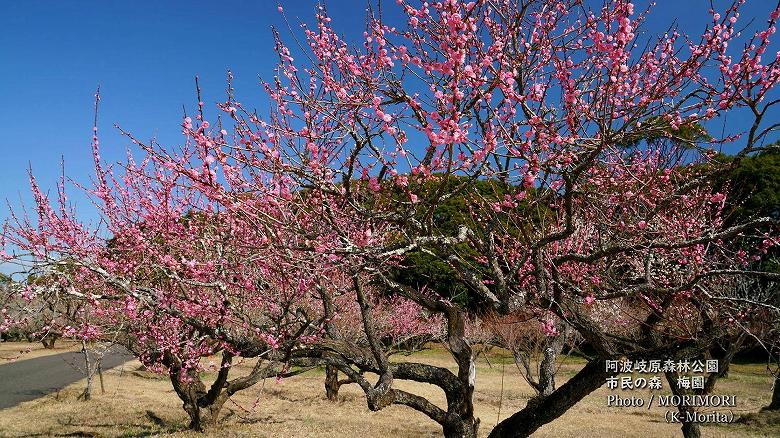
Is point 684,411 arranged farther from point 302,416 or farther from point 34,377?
point 34,377

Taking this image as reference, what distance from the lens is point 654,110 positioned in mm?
3203

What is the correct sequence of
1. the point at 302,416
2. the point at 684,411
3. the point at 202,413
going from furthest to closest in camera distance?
the point at 302,416 < the point at 202,413 < the point at 684,411

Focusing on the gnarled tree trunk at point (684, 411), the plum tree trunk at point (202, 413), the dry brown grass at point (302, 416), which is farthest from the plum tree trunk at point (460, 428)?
the plum tree trunk at point (202, 413)

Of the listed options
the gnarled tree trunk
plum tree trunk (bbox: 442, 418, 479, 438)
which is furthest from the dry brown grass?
plum tree trunk (bbox: 442, 418, 479, 438)

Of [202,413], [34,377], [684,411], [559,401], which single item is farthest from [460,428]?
[34,377]

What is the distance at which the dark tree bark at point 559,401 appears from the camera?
5.09m

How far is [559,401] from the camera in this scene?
5219mm

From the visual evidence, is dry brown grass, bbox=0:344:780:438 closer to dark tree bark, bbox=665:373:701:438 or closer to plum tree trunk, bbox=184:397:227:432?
plum tree trunk, bbox=184:397:227:432

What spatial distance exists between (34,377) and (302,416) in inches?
471

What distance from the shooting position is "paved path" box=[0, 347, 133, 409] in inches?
569

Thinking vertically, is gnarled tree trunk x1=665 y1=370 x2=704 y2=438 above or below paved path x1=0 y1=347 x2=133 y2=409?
above

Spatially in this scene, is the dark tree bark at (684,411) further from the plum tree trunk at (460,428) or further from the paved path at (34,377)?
the paved path at (34,377)

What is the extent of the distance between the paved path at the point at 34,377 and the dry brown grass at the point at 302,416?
0.68 m

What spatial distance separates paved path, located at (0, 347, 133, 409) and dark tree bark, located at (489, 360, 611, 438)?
9.18 meters
